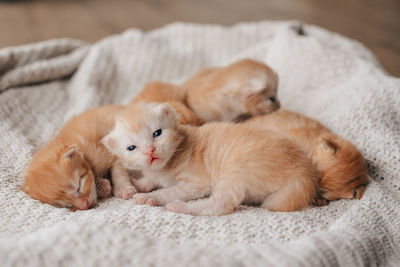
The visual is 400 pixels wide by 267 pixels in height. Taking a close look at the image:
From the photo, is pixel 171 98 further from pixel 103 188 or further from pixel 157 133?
pixel 103 188

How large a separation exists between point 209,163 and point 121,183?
34cm

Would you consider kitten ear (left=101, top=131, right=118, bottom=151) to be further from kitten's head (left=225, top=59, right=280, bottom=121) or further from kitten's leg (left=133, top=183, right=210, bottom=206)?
kitten's head (left=225, top=59, right=280, bottom=121)

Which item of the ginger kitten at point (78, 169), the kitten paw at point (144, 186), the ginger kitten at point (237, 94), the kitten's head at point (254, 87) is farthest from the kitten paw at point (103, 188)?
the kitten's head at point (254, 87)

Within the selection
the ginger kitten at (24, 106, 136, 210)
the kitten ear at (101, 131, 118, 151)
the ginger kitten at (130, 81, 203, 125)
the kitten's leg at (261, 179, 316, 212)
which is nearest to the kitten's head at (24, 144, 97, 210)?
the ginger kitten at (24, 106, 136, 210)

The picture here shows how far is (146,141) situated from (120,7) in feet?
10.9

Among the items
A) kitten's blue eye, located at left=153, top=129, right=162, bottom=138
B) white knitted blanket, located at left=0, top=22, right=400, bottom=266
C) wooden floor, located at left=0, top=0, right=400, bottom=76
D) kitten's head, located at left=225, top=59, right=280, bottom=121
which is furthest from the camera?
wooden floor, located at left=0, top=0, right=400, bottom=76

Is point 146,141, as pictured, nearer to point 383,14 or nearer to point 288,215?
point 288,215

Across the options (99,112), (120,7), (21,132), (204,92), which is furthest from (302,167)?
(120,7)

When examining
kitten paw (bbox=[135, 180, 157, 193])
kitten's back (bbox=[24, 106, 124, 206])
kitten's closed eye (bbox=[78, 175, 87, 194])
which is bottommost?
kitten paw (bbox=[135, 180, 157, 193])

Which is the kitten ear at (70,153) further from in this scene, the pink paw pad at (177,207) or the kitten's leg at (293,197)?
the kitten's leg at (293,197)

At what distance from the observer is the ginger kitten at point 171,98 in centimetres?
164

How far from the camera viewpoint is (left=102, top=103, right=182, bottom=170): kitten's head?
1.32 m

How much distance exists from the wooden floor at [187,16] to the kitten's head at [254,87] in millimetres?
1481

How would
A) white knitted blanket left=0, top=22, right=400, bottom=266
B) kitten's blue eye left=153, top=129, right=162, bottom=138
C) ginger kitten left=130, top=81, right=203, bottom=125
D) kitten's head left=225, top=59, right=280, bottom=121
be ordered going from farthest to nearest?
1. kitten's head left=225, top=59, right=280, bottom=121
2. ginger kitten left=130, top=81, right=203, bottom=125
3. kitten's blue eye left=153, top=129, right=162, bottom=138
4. white knitted blanket left=0, top=22, right=400, bottom=266
